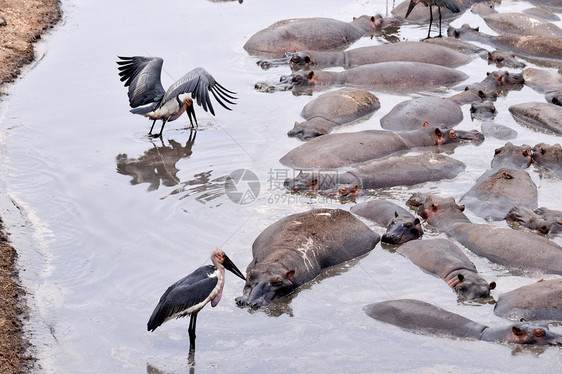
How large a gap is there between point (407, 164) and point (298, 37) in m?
6.21

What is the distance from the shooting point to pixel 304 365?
6.62 meters

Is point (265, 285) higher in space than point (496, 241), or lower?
higher

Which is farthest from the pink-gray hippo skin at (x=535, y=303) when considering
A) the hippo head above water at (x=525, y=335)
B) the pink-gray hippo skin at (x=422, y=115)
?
the pink-gray hippo skin at (x=422, y=115)

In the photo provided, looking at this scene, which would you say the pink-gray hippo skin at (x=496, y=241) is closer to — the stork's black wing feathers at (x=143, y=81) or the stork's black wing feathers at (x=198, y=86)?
the stork's black wing feathers at (x=198, y=86)

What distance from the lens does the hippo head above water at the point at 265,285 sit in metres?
7.45

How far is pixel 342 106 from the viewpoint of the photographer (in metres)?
12.2

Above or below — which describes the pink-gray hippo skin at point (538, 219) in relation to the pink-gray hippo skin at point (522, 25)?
above

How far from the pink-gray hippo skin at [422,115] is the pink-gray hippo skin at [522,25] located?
4.78 meters

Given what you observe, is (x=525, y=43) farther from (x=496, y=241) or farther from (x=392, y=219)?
(x=496, y=241)

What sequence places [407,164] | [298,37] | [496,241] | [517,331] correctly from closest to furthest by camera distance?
1. [517,331]
2. [496,241]
3. [407,164]
4. [298,37]

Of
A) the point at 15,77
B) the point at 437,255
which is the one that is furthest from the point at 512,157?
the point at 15,77

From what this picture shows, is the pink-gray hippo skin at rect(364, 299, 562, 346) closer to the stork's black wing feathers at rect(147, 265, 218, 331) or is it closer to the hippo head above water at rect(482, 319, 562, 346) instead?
the hippo head above water at rect(482, 319, 562, 346)

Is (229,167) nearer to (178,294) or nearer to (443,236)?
(443,236)

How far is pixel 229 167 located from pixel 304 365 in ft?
14.5
